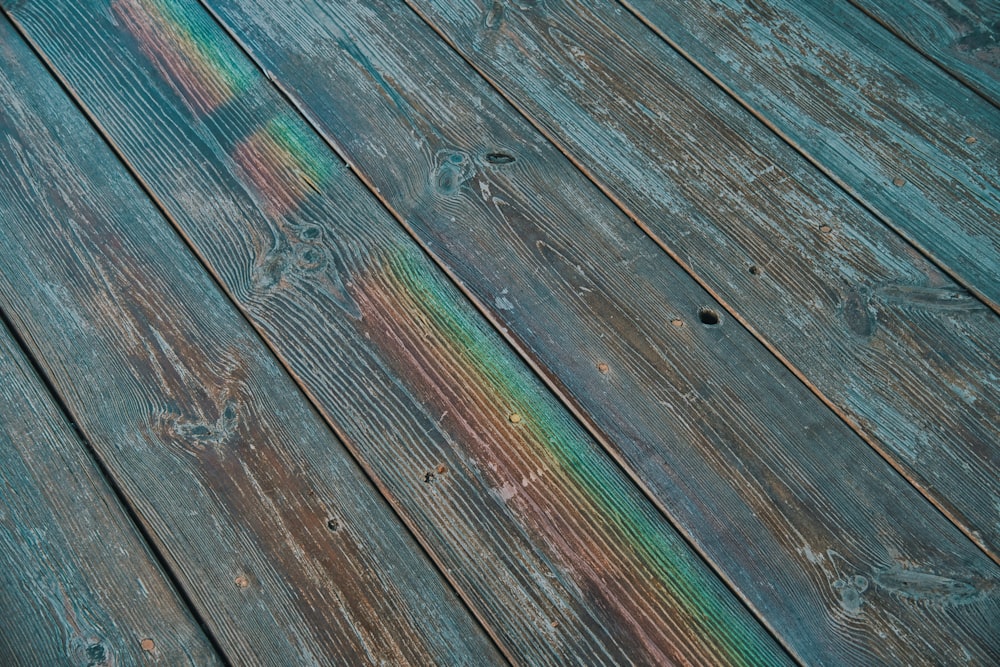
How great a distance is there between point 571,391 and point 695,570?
275 millimetres

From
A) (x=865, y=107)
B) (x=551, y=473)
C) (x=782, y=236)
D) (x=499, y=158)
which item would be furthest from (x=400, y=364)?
(x=865, y=107)

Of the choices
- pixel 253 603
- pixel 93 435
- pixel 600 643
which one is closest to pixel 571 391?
pixel 600 643

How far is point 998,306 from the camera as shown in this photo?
3.98ft

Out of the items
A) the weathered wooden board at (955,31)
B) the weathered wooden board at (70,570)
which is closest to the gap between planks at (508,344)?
the weathered wooden board at (70,570)

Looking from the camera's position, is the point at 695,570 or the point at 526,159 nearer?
the point at 695,570

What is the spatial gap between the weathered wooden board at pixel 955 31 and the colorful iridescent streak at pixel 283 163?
95 cm

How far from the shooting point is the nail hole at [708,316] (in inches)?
47.4

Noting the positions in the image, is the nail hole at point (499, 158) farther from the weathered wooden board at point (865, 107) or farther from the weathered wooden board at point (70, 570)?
the weathered wooden board at point (70, 570)

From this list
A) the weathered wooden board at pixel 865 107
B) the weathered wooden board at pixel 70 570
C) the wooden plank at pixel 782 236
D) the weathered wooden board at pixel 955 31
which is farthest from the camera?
the weathered wooden board at pixel 955 31

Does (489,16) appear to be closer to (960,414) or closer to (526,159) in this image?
(526,159)

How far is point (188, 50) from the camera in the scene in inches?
54.9

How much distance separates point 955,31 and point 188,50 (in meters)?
1.27

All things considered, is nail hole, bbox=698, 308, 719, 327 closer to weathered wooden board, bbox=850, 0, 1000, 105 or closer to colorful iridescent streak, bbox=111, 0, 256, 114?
weathered wooden board, bbox=850, 0, 1000, 105

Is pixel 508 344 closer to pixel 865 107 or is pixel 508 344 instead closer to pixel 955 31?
pixel 865 107
